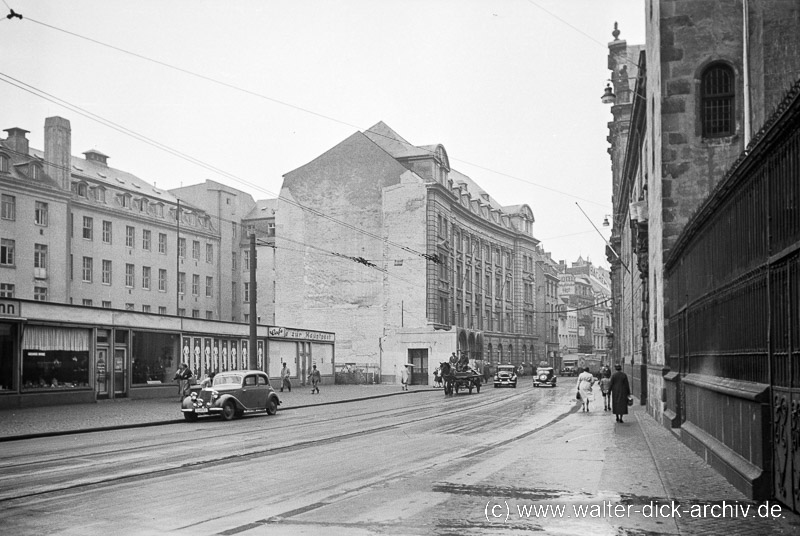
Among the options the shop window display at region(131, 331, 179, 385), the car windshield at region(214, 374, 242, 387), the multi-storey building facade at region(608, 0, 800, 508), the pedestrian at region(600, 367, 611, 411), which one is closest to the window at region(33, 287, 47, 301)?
the shop window display at region(131, 331, 179, 385)

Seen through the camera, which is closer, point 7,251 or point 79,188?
point 7,251

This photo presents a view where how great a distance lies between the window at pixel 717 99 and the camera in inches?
830

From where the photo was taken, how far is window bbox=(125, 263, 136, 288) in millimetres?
64625

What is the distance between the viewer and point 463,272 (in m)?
74.8

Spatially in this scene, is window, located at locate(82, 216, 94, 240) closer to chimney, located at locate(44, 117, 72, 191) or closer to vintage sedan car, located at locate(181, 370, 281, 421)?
chimney, located at locate(44, 117, 72, 191)

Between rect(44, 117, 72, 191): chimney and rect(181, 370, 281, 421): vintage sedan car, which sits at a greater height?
rect(44, 117, 72, 191): chimney

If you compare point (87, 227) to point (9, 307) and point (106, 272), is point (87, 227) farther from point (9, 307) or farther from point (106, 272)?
point (9, 307)

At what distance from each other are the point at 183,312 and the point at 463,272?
2499cm

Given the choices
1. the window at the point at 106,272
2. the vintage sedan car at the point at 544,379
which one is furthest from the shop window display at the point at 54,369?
Result: the vintage sedan car at the point at 544,379

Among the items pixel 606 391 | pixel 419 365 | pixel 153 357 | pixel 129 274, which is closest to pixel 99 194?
pixel 129 274

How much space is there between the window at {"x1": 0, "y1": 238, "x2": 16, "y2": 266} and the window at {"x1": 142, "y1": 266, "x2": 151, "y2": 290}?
13884 mm

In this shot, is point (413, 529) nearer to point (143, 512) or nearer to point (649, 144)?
point (143, 512)

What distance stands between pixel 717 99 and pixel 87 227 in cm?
5066

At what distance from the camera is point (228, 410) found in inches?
1031
